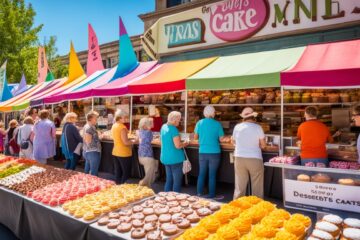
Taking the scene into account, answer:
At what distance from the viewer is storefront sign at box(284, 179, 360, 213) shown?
3.76 meters

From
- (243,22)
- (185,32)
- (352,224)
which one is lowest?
(352,224)

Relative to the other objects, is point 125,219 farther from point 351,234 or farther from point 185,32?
point 185,32

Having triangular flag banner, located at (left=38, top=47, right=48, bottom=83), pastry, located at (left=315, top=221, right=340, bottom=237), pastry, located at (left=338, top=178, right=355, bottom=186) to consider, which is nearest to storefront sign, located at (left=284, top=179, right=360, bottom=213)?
pastry, located at (left=338, top=178, right=355, bottom=186)

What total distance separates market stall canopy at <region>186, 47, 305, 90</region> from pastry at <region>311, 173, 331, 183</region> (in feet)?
7.82

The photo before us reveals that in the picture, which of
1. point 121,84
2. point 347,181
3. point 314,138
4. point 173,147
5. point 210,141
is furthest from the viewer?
point 121,84

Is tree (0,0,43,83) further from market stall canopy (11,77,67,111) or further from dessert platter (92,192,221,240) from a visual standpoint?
dessert platter (92,192,221,240)

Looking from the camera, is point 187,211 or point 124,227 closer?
point 124,227

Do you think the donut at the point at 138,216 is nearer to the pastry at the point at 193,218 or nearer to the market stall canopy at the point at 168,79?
the pastry at the point at 193,218

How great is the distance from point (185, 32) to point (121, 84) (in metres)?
3.54

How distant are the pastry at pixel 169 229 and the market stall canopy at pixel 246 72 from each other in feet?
13.0

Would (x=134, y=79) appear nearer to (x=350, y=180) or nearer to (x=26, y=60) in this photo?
(x=350, y=180)

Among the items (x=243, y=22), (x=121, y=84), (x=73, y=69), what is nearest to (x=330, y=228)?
(x=121, y=84)

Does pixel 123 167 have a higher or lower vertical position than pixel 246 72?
lower

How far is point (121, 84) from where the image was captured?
31.0 ft
